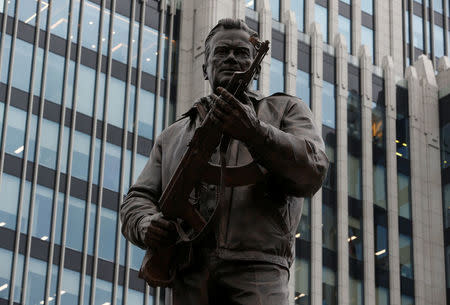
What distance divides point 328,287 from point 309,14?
16353 mm

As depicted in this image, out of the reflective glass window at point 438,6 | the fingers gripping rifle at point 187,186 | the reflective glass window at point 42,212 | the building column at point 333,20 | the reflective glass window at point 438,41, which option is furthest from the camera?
the reflective glass window at point 438,6

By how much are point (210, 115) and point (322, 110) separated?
5501 centimetres

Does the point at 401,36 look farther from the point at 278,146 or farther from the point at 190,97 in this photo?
the point at 278,146

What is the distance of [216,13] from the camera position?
5925 centimetres

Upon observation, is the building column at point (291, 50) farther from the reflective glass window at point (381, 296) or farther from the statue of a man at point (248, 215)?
the statue of a man at point (248, 215)

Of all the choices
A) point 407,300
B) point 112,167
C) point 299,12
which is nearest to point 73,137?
point 112,167

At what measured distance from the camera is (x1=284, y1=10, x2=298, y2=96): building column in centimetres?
6050

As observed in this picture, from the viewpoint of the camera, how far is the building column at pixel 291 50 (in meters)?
60.5

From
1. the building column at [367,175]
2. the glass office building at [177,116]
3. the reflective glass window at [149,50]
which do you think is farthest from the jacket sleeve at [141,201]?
the building column at [367,175]

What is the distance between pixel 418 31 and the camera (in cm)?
7338

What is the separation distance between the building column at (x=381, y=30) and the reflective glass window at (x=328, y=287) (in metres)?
15.2

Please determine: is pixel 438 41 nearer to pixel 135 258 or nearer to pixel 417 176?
pixel 417 176

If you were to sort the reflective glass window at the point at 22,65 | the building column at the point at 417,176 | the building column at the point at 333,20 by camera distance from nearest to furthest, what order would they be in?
1. the reflective glass window at the point at 22,65
2. the building column at the point at 417,176
3. the building column at the point at 333,20

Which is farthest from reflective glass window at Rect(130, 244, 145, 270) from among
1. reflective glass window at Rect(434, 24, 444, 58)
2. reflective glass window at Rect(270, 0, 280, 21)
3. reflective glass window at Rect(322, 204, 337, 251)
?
reflective glass window at Rect(434, 24, 444, 58)
